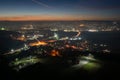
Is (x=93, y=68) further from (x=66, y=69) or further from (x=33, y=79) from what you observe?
(x=33, y=79)

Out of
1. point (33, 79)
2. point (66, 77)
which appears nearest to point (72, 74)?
point (66, 77)

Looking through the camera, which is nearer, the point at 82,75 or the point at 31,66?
the point at 82,75

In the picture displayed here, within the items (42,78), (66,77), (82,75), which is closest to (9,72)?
(42,78)

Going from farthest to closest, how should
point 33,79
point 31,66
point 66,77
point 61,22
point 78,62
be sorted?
point 61,22
point 78,62
point 31,66
point 66,77
point 33,79

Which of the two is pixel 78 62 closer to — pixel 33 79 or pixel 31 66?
Answer: pixel 31 66

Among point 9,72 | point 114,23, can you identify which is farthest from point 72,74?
point 114,23

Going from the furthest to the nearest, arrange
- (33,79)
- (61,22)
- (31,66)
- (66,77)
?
(61,22) → (31,66) → (66,77) → (33,79)

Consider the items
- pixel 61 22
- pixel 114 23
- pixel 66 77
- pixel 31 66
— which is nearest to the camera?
pixel 66 77

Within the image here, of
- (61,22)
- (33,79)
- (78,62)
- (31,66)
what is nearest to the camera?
(33,79)

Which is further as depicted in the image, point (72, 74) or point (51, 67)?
point (51, 67)
